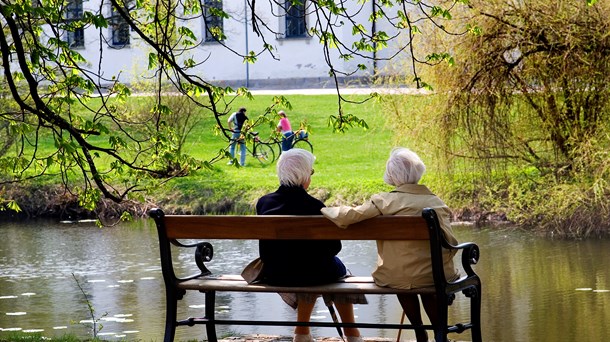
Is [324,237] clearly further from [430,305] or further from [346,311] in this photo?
[430,305]

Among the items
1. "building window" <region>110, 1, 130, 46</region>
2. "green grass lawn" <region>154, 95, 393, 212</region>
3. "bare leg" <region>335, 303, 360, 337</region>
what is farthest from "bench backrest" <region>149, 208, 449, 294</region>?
"green grass lawn" <region>154, 95, 393, 212</region>

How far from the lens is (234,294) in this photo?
13836mm

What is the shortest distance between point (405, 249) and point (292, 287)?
713 mm

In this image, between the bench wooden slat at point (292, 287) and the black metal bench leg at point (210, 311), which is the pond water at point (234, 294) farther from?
the bench wooden slat at point (292, 287)

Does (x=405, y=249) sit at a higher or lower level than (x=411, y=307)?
higher

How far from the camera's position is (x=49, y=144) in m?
37.1

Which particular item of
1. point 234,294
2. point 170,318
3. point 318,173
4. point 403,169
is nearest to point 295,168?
point 403,169

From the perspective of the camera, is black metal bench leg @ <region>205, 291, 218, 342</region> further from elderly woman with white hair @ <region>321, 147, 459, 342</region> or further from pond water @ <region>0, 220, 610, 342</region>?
pond water @ <region>0, 220, 610, 342</region>

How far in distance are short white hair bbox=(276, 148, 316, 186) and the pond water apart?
8.66 feet

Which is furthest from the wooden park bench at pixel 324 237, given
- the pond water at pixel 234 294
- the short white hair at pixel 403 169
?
the pond water at pixel 234 294

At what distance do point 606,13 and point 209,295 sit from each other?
39.0ft

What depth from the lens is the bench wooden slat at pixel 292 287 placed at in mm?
7828

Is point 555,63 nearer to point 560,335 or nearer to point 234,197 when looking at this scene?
point 234,197

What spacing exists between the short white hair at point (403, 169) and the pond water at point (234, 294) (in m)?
2.89
